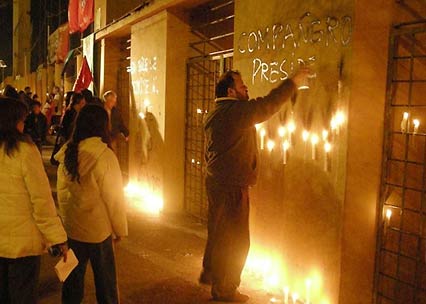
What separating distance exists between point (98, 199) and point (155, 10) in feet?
19.4

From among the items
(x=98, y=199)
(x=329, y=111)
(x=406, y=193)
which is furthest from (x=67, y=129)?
(x=406, y=193)

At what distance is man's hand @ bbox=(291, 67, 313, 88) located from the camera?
482cm

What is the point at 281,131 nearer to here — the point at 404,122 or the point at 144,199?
the point at 404,122

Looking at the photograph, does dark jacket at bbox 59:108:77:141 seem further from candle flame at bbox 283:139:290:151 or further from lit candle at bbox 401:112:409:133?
lit candle at bbox 401:112:409:133

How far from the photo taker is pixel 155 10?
9305mm

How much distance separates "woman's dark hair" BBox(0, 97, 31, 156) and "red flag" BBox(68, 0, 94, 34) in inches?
443

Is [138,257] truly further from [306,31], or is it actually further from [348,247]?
[306,31]

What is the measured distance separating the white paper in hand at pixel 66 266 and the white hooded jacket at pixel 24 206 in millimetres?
220

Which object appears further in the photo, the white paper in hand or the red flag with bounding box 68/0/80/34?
the red flag with bounding box 68/0/80/34

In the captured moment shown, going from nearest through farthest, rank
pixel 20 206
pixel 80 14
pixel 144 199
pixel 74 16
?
1. pixel 20 206
2. pixel 144 199
3. pixel 80 14
4. pixel 74 16

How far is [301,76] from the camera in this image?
484cm

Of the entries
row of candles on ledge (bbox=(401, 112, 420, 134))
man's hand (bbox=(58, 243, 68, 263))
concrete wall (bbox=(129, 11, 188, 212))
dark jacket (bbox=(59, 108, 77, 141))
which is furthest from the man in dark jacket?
concrete wall (bbox=(129, 11, 188, 212))

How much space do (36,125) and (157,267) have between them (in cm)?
511

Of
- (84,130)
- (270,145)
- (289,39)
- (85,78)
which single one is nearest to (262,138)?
(270,145)
